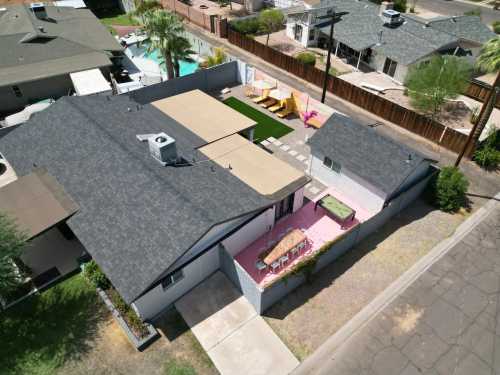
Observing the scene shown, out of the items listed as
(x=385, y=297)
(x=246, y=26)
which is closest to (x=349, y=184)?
(x=385, y=297)

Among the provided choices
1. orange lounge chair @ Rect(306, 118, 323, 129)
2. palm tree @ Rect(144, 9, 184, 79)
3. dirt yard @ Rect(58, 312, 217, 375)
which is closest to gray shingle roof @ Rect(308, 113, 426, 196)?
orange lounge chair @ Rect(306, 118, 323, 129)

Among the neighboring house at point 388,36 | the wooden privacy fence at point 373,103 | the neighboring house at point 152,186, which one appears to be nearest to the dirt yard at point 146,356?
the neighboring house at point 152,186

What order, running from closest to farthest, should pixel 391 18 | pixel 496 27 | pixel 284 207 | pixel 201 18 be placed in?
pixel 284 207 → pixel 391 18 → pixel 201 18 → pixel 496 27

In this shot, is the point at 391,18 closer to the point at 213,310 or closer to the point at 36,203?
the point at 213,310

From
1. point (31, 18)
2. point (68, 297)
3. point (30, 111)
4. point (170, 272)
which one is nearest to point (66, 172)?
point (68, 297)

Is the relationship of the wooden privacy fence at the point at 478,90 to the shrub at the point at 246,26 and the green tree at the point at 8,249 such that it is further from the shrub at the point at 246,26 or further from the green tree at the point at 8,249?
the green tree at the point at 8,249

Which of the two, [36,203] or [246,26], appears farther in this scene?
[246,26]

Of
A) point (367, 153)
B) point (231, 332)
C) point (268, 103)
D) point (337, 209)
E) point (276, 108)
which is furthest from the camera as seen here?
point (268, 103)
